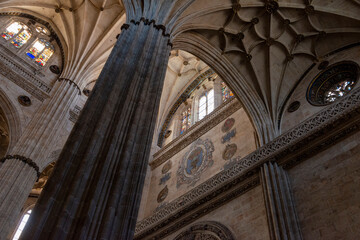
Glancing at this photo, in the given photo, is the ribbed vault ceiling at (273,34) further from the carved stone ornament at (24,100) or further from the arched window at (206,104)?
the carved stone ornament at (24,100)

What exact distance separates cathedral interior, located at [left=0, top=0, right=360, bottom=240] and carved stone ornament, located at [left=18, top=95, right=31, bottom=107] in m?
0.07

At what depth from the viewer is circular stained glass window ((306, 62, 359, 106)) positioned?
999 centimetres

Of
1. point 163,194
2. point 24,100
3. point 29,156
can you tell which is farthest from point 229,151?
point 24,100

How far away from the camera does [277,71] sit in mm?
11977

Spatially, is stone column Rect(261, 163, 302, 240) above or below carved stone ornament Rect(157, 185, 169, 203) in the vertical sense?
below

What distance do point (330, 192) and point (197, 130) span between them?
6.65 meters

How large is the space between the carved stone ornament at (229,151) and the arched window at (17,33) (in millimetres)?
9534

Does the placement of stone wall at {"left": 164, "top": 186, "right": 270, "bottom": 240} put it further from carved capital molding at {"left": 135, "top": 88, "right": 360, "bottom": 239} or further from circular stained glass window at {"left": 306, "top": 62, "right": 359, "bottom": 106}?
circular stained glass window at {"left": 306, "top": 62, "right": 359, "bottom": 106}

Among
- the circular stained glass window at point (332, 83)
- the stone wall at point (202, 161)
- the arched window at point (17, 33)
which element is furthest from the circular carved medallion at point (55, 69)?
the circular stained glass window at point (332, 83)

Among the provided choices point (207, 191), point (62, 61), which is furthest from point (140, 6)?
point (62, 61)

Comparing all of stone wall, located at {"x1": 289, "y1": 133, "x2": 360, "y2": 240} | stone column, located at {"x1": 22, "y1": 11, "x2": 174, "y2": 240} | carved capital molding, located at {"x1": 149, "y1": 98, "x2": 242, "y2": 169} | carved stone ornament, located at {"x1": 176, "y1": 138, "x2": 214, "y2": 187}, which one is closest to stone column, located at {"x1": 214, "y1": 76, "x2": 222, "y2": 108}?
carved capital molding, located at {"x1": 149, "y1": 98, "x2": 242, "y2": 169}

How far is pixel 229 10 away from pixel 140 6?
11.6 feet

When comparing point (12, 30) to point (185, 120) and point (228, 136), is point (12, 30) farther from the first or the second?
point (228, 136)

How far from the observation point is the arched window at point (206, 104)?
14.8 metres
